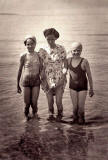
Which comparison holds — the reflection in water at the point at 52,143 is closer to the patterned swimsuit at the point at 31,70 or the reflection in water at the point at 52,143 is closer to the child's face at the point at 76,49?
the patterned swimsuit at the point at 31,70

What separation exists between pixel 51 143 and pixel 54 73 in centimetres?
127

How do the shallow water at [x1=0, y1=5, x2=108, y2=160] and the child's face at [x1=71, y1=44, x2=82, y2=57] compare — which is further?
the child's face at [x1=71, y1=44, x2=82, y2=57]

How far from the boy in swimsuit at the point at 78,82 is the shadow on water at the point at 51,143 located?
0.23m

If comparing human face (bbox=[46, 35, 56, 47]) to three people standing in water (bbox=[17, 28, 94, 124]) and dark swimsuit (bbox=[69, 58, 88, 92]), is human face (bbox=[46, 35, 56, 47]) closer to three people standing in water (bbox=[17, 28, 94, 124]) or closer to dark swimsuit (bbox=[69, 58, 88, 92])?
three people standing in water (bbox=[17, 28, 94, 124])

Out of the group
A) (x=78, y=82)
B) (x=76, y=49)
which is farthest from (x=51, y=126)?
(x=76, y=49)

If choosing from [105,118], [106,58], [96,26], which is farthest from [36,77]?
[96,26]

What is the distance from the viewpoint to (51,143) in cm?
538

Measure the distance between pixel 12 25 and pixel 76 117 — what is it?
9.60 metres

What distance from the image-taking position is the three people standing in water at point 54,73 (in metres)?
6.12

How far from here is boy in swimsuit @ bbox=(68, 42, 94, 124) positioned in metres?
6.08

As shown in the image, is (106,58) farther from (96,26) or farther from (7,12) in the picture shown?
(7,12)

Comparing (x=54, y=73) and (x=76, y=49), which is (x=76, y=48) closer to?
(x=76, y=49)

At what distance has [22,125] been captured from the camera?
6.18 m

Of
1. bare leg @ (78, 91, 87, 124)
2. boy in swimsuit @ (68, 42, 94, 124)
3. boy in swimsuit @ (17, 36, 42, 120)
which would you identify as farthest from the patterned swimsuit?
bare leg @ (78, 91, 87, 124)
